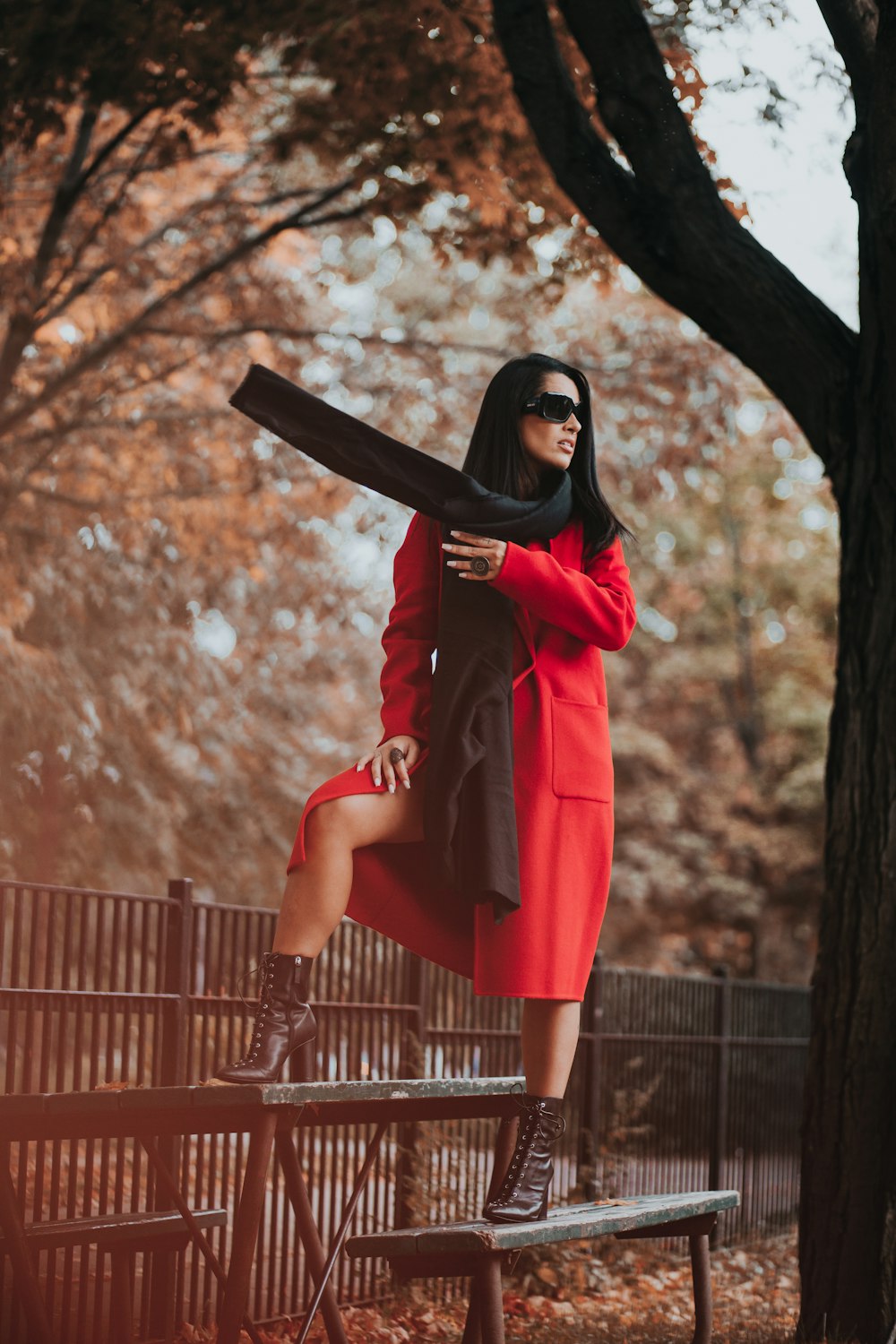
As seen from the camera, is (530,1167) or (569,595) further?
(569,595)

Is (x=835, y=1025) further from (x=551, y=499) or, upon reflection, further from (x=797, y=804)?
(x=797, y=804)

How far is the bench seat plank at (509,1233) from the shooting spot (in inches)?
134

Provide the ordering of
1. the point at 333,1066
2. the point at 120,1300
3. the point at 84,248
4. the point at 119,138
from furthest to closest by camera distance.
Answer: the point at 84,248, the point at 119,138, the point at 333,1066, the point at 120,1300

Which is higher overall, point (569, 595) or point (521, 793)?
point (569, 595)

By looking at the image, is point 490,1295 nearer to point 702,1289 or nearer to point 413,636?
point 702,1289

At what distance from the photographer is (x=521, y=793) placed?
411 cm

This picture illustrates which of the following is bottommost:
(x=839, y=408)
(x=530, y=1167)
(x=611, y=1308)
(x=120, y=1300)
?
(x=611, y=1308)

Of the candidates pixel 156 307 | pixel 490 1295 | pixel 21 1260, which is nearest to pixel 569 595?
pixel 490 1295

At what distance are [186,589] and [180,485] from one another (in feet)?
3.43

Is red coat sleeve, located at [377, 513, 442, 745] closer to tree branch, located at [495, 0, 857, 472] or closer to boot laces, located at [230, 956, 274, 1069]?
boot laces, located at [230, 956, 274, 1069]

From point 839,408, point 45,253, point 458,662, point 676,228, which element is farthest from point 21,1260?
point 45,253

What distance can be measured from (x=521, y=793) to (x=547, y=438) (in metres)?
0.97

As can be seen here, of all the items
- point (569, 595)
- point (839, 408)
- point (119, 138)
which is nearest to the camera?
point (569, 595)

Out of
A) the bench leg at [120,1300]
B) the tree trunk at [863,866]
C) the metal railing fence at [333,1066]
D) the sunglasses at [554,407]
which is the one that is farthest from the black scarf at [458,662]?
the tree trunk at [863,866]
